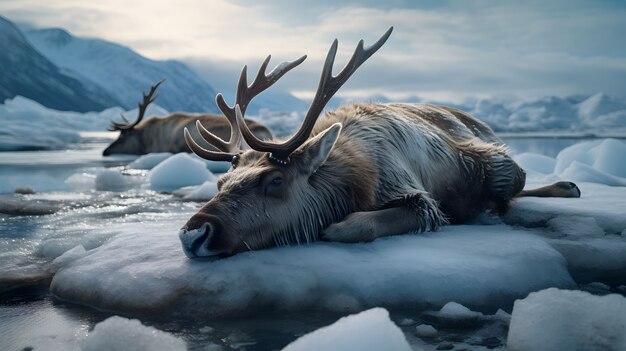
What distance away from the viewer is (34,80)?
105 m

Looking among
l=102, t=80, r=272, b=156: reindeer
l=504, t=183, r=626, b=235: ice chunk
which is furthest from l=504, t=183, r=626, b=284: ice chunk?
l=102, t=80, r=272, b=156: reindeer

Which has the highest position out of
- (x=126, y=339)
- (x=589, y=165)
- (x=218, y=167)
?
(x=589, y=165)

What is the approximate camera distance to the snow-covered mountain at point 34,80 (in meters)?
101

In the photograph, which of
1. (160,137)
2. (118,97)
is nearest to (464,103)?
(118,97)

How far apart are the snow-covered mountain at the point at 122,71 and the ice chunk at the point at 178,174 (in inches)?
4812

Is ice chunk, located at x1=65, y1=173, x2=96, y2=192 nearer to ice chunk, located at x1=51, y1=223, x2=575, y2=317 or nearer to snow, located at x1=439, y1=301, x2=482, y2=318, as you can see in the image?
ice chunk, located at x1=51, y1=223, x2=575, y2=317

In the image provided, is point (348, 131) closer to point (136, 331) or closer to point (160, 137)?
point (136, 331)

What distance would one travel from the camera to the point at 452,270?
2.54 meters

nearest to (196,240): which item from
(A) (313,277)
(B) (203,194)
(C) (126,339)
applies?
(A) (313,277)

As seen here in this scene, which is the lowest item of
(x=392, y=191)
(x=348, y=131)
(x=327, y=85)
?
(x=392, y=191)

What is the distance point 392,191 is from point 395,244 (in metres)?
0.50

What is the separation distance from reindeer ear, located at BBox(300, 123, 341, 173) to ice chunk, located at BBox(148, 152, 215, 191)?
15.9 ft

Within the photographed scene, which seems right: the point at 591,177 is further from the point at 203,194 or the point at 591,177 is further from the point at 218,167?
the point at 218,167

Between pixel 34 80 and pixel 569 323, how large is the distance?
385 ft
